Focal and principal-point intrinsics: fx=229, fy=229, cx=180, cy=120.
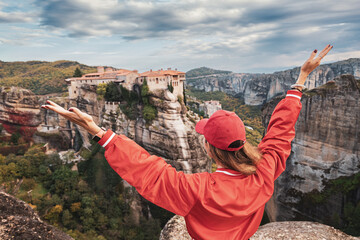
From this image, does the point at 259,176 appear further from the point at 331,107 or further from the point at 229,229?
the point at 331,107

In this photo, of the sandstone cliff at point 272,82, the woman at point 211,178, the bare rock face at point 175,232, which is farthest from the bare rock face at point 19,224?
the sandstone cliff at point 272,82

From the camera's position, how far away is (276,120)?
2016mm

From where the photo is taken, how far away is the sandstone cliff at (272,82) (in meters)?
46.9

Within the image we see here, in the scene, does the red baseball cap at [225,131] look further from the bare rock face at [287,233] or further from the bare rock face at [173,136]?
the bare rock face at [173,136]

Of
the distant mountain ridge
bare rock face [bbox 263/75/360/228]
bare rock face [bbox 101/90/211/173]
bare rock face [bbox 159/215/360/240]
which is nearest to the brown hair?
bare rock face [bbox 159/215/360/240]

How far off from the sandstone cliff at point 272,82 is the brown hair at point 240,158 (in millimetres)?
53769

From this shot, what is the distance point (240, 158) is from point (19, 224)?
20.1ft

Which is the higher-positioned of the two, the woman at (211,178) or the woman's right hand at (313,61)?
the woman's right hand at (313,61)

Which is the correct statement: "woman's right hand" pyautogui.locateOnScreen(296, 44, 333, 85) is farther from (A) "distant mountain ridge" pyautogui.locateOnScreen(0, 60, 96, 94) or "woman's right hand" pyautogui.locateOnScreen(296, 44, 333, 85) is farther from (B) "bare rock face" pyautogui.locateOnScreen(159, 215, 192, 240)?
(A) "distant mountain ridge" pyautogui.locateOnScreen(0, 60, 96, 94)

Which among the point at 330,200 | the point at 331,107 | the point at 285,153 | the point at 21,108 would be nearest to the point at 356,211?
the point at 330,200

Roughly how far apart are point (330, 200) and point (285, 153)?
1490 cm

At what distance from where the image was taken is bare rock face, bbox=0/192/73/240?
5188 millimetres

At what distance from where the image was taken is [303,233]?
720 cm

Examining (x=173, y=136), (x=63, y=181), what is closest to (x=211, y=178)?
(x=173, y=136)
